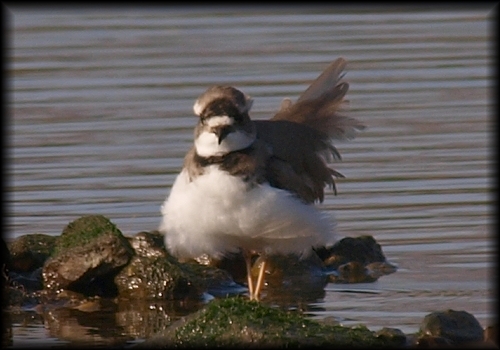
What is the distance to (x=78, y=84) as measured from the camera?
18.0 meters

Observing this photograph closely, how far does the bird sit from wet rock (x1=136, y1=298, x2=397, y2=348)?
2.70 ft

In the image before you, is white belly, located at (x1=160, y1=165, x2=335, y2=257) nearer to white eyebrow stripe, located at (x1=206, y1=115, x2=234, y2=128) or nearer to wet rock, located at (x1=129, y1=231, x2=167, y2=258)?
white eyebrow stripe, located at (x1=206, y1=115, x2=234, y2=128)

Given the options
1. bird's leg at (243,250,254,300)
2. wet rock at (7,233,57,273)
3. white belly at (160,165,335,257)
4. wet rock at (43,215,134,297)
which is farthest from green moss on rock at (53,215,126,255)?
bird's leg at (243,250,254,300)

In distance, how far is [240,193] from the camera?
927 cm

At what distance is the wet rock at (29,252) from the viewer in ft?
35.8

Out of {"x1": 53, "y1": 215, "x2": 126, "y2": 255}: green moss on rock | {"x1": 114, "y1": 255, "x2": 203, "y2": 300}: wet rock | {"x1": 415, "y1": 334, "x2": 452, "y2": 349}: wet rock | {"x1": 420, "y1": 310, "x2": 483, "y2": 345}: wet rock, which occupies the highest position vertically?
{"x1": 53, "y1": 215, "x2": 126, "y2": 255}: green moss on rock

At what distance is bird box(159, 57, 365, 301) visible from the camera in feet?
30.5

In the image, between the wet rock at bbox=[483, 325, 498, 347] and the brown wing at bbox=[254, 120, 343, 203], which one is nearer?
the wet rock at bbox=[483, 325, 498, 347]

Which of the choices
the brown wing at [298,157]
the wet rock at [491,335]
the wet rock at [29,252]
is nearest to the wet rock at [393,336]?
the wet rock at [491,335]

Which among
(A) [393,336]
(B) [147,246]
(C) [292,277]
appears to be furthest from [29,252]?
(A) [393,336]

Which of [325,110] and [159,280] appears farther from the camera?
[325,110]

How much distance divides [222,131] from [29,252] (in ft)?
8.32

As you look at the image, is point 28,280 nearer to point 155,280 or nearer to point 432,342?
point 155,280

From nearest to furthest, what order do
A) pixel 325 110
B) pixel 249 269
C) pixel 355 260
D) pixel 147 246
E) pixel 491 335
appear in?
pixel 491 335 < pixel 249 269 < pixel 147 246 < pixel 325 110 < pixel 355 260
